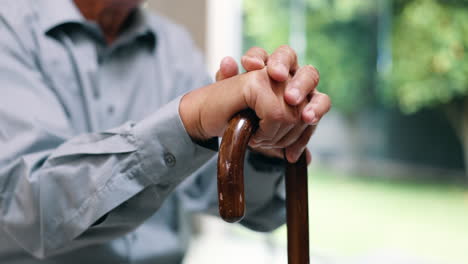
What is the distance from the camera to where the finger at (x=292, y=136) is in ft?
1.74

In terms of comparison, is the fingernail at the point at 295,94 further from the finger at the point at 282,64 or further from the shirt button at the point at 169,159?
the shirt button at the point at 169,159

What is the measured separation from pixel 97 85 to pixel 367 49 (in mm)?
3189

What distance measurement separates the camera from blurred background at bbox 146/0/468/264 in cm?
291

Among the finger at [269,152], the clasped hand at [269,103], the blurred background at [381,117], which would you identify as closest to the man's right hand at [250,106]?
the clasped hand at [269,103]

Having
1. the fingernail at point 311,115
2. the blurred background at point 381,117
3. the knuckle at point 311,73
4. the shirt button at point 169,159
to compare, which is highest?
the knuckle at point 311,73

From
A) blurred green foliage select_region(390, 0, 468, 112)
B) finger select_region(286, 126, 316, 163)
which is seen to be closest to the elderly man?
finger select_region(286, 126, 316, 163)

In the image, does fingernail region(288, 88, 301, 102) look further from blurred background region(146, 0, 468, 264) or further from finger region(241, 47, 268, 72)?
blurred background region(146, 0, 468, 264)

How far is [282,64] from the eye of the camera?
52 cm

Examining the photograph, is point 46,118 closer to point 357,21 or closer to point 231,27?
point 231,27

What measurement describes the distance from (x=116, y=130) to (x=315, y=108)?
251mm

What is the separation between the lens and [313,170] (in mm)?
4668

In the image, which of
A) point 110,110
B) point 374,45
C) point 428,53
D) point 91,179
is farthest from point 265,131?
point 374,45

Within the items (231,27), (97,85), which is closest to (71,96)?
(97,85)

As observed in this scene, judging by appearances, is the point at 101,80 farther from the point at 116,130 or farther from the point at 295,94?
the point at 295,94
